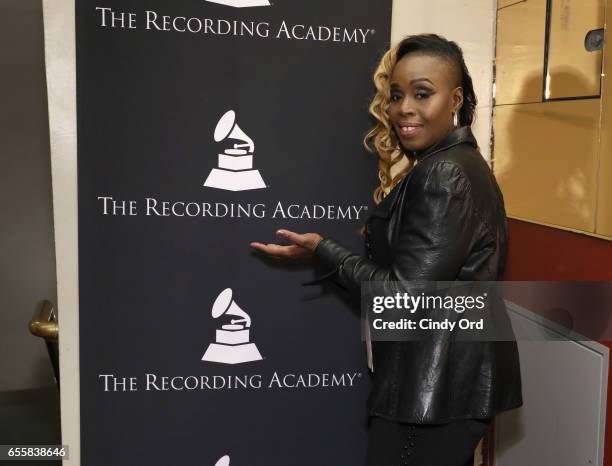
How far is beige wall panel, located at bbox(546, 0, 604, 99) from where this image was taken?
1805 mm

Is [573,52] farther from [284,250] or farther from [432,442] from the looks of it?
[432,442]

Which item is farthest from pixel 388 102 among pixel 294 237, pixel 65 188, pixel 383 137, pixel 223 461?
pixel 223 461

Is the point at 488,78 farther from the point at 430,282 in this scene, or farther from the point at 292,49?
the point at 430,282

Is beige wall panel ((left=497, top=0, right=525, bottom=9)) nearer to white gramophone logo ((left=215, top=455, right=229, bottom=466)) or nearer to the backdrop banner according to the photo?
the backdrop banner

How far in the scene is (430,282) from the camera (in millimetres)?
1504

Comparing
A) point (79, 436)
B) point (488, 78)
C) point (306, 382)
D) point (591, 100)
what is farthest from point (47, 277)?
point (591, 100)

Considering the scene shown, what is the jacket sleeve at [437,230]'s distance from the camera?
1493mm

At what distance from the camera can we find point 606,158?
1.75m

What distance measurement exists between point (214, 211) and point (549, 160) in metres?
1.09

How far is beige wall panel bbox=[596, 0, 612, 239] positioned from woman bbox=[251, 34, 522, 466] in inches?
12.9

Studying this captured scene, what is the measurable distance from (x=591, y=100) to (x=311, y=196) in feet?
2.93

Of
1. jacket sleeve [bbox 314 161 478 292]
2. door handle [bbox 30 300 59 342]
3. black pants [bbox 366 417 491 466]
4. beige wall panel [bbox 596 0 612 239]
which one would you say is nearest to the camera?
jacket sleeve [bbox 314 161 478 292]

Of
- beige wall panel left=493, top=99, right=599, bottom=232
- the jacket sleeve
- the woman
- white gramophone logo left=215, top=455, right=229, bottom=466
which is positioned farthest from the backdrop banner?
the jacket sleeve

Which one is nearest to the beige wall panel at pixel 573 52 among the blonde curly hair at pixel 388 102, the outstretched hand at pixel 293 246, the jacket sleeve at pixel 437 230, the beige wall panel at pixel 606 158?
the beige wall panel at pixel 606 158
